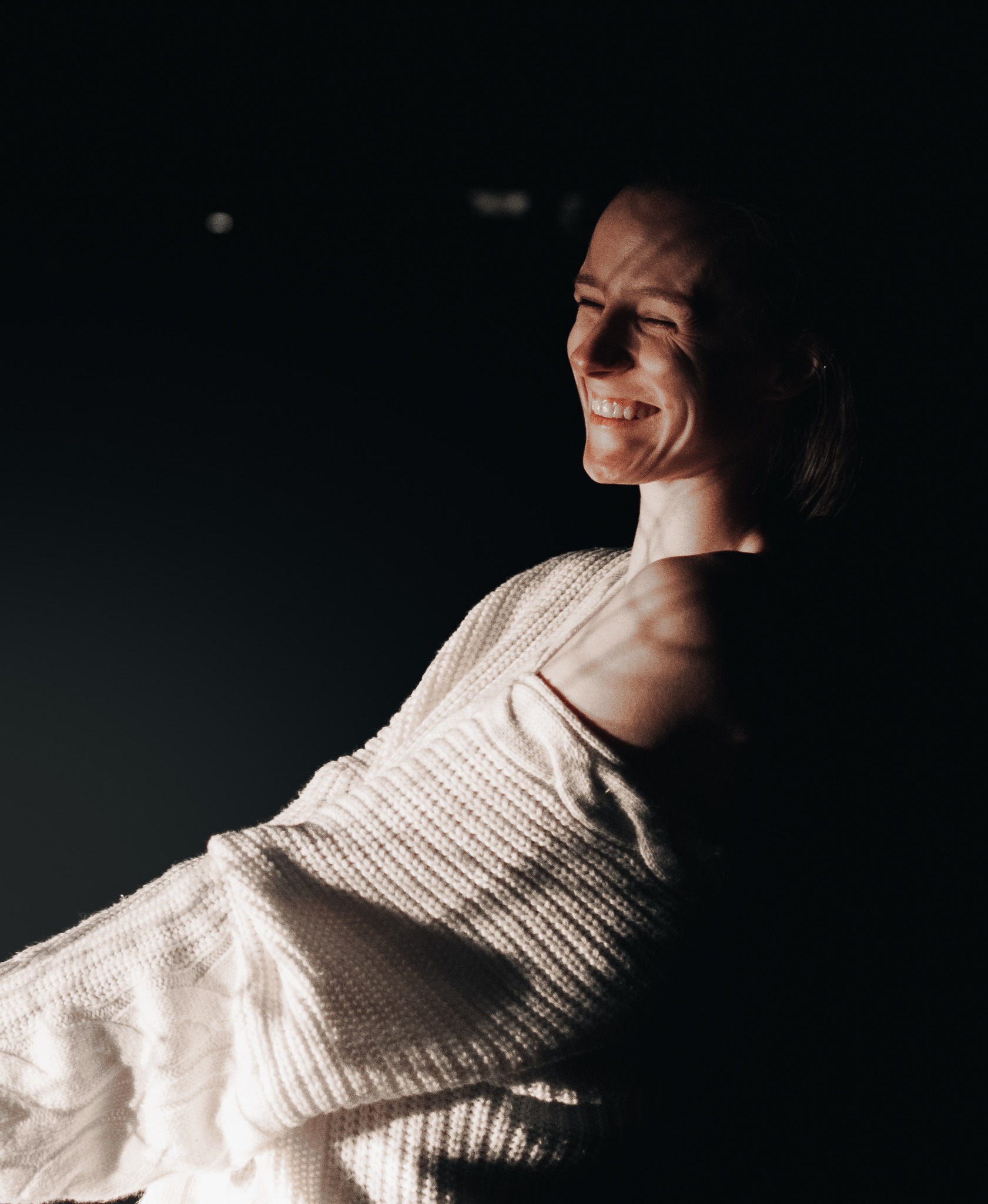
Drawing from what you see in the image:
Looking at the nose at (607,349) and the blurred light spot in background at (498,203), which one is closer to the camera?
the nose at (607,349)

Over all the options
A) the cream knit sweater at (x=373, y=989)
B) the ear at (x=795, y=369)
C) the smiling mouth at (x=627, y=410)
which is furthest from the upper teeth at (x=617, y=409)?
the cream knit sweater at (x=373, y=989)

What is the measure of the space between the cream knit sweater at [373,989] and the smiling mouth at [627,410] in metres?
0.22

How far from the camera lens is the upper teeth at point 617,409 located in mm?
722

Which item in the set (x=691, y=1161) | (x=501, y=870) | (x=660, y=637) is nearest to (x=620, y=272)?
(x=660, y=637)

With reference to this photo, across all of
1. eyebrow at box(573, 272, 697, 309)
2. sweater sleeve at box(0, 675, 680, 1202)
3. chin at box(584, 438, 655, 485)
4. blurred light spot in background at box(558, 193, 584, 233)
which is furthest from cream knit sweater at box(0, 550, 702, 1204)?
blurred light spot in background at box(558, 193, 584, 233)

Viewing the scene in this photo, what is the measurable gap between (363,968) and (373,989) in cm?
1

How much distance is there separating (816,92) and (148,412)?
2.55ft

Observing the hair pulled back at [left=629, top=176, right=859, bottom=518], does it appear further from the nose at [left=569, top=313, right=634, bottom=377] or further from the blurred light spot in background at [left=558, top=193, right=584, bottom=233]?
the blurred light spot in background at [left=558, top=193, right=584, bottom=233]

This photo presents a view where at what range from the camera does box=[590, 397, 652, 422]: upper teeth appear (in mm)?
722

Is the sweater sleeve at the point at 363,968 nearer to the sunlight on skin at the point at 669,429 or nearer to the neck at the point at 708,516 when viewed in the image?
the sunlight on skin at the point at 669,429

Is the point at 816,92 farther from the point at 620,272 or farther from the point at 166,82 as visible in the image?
the point at 166,82

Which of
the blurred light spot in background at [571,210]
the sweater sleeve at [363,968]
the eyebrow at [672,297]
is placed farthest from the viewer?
the blurred light spot in background at [571,210]

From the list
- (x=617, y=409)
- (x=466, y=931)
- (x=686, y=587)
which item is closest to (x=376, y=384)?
(x=617, y=409)

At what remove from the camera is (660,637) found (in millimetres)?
625
